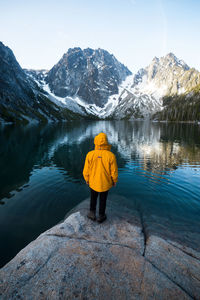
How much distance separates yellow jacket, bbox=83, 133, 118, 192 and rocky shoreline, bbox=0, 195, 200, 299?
2364 millimetres

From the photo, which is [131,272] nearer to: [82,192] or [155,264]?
[155,264]

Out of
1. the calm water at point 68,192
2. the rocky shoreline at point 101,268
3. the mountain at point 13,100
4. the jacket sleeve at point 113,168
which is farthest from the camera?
the mountain at point 13,100

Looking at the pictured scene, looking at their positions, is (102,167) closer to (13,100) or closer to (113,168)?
(113,168)

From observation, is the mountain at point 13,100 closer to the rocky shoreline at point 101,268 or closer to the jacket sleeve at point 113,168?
the jacket sleeve at point 113,168

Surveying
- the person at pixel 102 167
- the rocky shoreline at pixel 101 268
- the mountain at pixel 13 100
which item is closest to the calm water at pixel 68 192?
the rocky shoreline at pixel 101 268

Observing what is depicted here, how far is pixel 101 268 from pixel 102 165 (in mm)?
4084

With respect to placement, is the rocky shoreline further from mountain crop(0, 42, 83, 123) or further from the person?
mountain crop(0, 42, 83, 123)

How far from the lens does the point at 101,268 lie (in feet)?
16.7

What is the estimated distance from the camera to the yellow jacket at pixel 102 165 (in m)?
7.38

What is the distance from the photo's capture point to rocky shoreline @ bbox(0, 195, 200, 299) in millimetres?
4309

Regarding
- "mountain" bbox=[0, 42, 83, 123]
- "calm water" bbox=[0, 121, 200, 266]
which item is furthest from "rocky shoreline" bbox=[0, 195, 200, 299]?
"mountain" bbox=[0, 42, 83, 123]

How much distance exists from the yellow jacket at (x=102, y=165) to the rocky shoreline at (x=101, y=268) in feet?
7.76

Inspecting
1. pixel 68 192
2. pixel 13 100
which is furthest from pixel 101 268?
A: pixel 13 100

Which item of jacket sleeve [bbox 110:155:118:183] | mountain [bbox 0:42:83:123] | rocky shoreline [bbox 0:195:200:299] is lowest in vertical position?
rocky shoreline [bbox 0:195:200:299]
